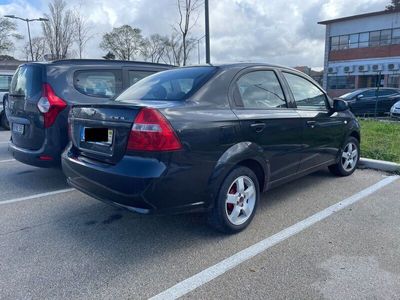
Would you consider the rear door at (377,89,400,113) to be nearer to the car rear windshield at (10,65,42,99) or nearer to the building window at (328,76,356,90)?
the car rear windshield at (10,65,42,99)

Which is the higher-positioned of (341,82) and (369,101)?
(341,82)

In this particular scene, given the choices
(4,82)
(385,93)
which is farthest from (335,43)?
(4,82)

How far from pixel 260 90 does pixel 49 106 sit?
267 cm

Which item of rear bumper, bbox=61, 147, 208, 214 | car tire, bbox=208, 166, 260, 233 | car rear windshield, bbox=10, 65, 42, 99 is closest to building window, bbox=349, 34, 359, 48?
car rear windshield, bbox=10, 65, 42, 99

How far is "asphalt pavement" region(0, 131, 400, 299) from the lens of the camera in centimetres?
262

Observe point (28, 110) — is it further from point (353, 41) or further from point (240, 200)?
point (353, 41)

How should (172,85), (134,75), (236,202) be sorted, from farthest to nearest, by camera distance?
1. (134,75)
2. (172,85)
3. (236,202)

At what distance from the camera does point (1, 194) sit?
15.4ft

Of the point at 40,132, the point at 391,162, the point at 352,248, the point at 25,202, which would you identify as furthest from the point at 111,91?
the point at 391,162

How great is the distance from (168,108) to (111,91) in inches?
111

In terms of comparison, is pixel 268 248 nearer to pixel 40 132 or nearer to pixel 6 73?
pixel 40 132

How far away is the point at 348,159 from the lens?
540cm

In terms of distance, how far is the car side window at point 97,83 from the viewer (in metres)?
5.00

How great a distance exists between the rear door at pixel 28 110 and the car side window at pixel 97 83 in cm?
50
